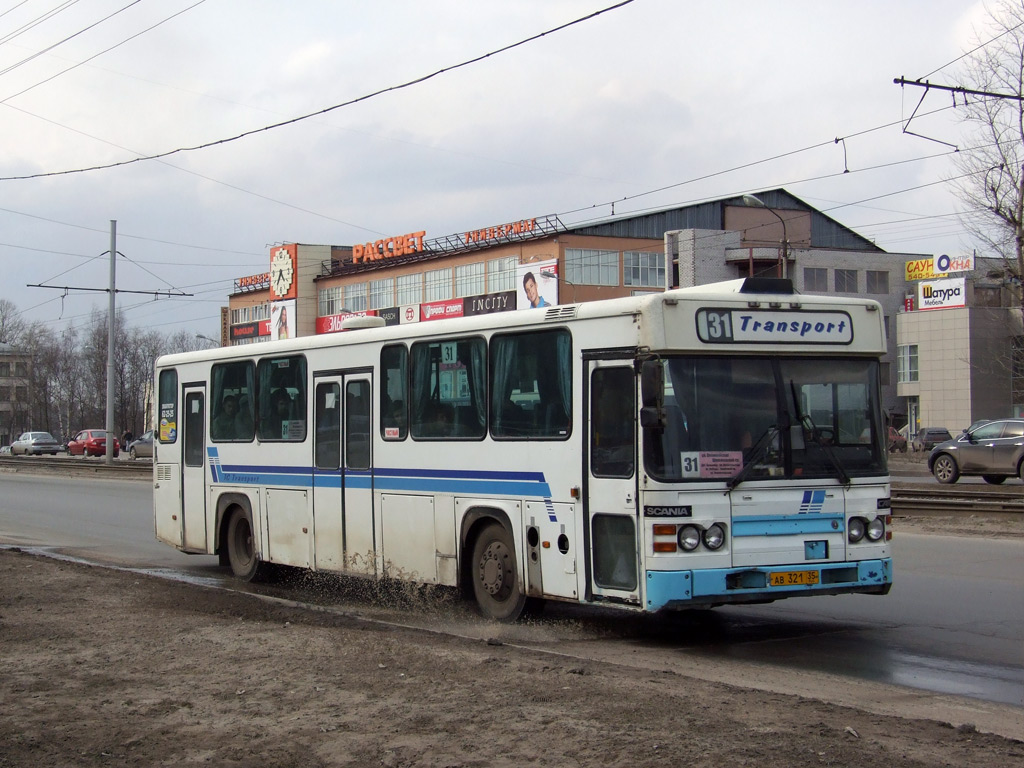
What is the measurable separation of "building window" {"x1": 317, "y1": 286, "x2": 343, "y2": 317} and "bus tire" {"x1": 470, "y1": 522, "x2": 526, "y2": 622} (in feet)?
261

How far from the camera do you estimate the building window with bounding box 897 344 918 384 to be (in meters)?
70.2

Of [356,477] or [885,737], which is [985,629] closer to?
[885,737]

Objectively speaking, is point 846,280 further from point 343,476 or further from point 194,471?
point 343,476

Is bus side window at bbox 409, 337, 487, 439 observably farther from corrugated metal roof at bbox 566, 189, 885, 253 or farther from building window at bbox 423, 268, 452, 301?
building window at bbox 423, 268, 452, 301

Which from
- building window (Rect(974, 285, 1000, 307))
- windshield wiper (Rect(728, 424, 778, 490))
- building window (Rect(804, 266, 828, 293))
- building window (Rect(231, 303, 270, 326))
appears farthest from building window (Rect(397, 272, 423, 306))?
windshield wiper (Rect(728, 424, 778, 490))

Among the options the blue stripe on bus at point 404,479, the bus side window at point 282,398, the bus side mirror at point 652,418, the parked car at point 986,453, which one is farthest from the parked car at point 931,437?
the bus side mirror at point 652,418

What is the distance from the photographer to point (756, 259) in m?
71.4

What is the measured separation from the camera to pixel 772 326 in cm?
924

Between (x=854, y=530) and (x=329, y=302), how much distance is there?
274ft

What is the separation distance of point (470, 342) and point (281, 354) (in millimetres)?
3594

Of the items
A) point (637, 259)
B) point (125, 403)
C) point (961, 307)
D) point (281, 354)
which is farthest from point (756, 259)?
point (281, 354)

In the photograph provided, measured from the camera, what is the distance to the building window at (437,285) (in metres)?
78.3

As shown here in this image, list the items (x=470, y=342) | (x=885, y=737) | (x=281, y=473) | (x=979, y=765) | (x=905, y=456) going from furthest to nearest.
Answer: (x=905, y=456), (x=281, y=473), (x=470, y=342), (x=885, y=737), (x=979, y=765)

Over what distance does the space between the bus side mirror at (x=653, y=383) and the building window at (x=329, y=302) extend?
81.5m
